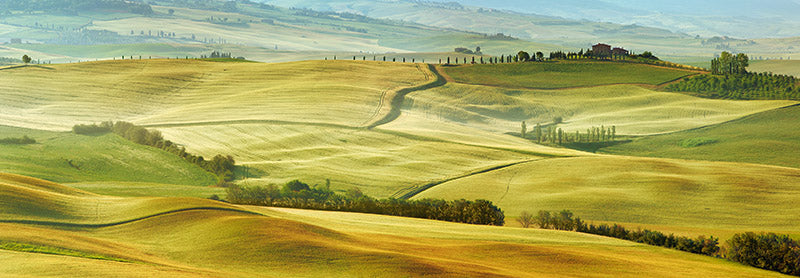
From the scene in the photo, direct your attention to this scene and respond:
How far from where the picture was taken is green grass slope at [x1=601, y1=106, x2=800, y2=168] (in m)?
95.3

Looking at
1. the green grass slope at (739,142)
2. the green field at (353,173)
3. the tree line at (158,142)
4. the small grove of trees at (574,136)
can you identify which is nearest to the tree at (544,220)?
the green field at (353,173)

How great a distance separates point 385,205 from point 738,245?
25.1 m

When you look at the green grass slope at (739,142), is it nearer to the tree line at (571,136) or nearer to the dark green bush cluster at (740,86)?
the tree line at (571,136)

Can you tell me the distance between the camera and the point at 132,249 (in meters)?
27.5

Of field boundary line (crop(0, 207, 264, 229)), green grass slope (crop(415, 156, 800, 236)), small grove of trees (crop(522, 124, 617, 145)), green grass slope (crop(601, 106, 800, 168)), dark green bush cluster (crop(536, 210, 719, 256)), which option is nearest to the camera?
field boundary line (crop(0, 207, 264, 229))

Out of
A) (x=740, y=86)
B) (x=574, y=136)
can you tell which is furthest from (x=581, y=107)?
(x=740, y=86)

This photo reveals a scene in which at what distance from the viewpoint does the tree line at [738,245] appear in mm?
37594

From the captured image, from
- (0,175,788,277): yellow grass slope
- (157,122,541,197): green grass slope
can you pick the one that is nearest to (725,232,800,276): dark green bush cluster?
(0,175,788,277): yellow grass slope

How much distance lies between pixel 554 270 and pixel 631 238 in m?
17.4

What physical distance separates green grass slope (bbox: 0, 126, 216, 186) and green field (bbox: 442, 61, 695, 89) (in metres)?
69.5

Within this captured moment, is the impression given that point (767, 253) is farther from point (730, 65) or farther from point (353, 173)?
point (730, 65)

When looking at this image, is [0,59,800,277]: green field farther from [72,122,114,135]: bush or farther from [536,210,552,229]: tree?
[536,210,552,229]: tree

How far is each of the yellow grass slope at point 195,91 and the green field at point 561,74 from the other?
454 inches

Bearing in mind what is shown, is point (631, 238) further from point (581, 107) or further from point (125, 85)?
point (125, 85)
